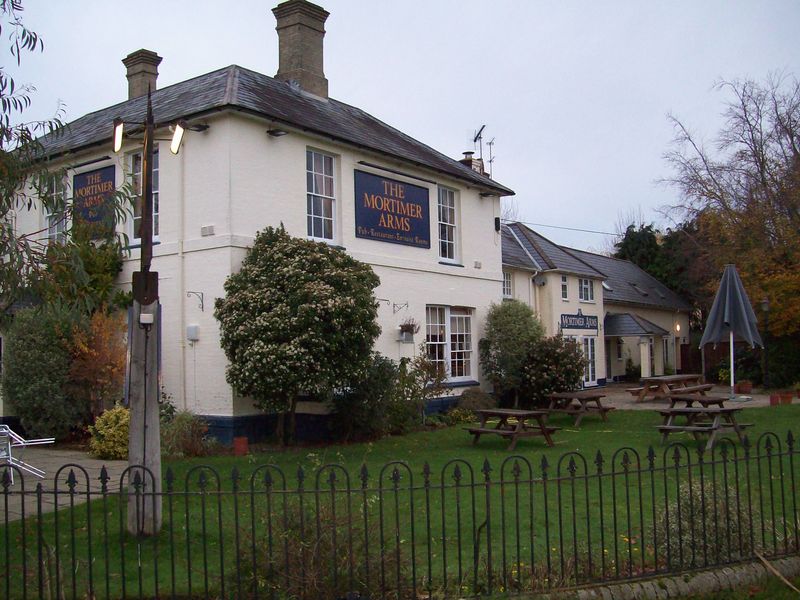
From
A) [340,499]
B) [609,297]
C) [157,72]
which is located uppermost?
[157,72]

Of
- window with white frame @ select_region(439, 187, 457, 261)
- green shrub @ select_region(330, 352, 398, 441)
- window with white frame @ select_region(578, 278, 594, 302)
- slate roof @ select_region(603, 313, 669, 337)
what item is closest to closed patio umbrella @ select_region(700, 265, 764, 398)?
window with white frame @ select_region(439, 187, 457, 261)

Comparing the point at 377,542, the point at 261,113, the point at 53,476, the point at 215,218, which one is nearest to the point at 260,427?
the point at 215,218

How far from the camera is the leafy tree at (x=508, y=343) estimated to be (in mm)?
20797

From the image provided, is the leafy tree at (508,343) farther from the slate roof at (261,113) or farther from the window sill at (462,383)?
the slate roof at (261,113)

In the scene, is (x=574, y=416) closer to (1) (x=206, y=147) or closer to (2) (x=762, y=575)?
(1) (x=206, y=147)

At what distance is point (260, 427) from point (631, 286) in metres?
28.8

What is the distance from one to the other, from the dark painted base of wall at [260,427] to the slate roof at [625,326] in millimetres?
21874

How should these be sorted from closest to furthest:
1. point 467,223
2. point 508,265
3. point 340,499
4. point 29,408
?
1. point 340,499
2. point 29,408
3. point 467,223
4. point 508,265

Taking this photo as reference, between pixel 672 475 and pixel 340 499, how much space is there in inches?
220

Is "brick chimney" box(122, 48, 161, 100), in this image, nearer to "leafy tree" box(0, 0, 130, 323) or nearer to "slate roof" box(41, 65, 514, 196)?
"slate roof" box(41, 65, 514, 196)

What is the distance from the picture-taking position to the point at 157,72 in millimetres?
22016

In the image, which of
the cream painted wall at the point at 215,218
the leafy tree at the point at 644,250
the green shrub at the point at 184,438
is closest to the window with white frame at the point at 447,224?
the cream painted wall at the point at 215,218

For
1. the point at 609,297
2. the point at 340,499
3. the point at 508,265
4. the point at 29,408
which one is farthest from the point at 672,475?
the point at 609,297

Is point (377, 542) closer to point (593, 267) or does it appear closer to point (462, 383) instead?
point (462, 383)
